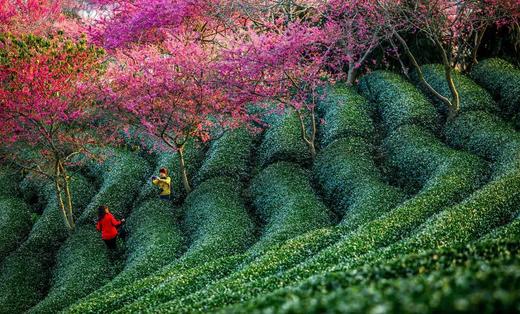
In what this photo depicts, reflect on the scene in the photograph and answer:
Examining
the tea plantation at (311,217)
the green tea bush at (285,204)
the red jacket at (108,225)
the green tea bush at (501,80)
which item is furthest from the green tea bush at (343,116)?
the red jacket at (108,225)

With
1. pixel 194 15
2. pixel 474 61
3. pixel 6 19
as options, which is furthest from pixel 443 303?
pixel 6 19

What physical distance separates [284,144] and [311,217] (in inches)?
320

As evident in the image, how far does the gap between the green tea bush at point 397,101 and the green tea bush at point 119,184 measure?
51.7 ft

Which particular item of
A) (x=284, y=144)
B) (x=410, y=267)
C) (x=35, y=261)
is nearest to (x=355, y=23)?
(x=284, y=144)

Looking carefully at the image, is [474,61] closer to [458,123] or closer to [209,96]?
[458,123]

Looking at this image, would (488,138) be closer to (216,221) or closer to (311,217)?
(311,217)

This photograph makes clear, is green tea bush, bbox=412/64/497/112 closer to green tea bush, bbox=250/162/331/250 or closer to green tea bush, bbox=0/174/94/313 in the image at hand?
green tea bush, bbox=250/162/331/250

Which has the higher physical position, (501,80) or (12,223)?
(12,223)

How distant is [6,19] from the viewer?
37.7 metres

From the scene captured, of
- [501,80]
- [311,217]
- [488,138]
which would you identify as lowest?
[488,138]

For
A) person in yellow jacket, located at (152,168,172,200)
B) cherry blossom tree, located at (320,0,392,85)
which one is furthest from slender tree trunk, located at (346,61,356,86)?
person in yellow jacket, located at (152,168,172,200)

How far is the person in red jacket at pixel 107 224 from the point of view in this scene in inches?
907

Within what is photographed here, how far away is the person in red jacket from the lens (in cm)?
2305

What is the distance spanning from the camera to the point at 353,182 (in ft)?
77.8
